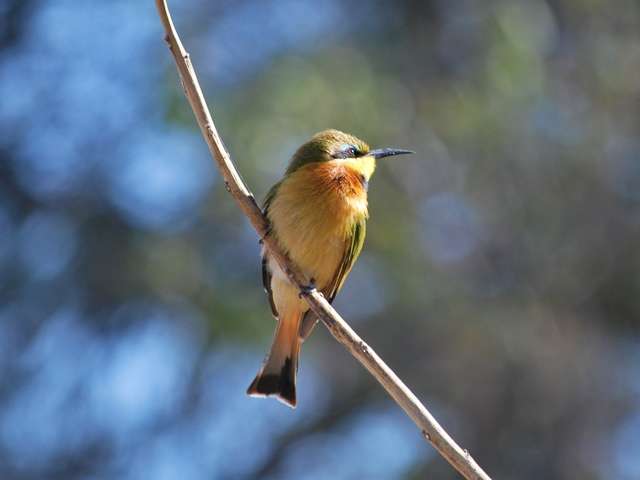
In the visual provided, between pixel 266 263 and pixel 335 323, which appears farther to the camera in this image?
pixel 266 263

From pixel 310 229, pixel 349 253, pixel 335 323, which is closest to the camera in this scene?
pixel 335 323

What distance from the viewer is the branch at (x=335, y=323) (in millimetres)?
1682

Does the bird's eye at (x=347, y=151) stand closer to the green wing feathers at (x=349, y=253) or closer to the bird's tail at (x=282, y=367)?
the green wing feathers at (x=349, y=253)

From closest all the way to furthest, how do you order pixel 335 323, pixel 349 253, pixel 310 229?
pixel 335 323 → pixel 310 229 → pixel 349 253

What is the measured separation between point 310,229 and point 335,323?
73 centimetres

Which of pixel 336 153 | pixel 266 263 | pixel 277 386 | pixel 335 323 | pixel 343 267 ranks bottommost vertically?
pixel 335 323

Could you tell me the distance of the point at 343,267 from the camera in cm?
275

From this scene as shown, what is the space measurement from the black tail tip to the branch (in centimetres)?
57

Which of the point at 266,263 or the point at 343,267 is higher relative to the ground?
the point at 266,263

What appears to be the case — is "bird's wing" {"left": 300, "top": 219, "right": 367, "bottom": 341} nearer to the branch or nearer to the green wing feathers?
the green wing feathers

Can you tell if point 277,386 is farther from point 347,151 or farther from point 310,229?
point 347,151

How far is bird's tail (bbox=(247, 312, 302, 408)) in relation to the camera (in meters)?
2.70

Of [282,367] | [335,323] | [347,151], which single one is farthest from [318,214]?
[335,323]

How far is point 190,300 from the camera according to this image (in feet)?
18.3
